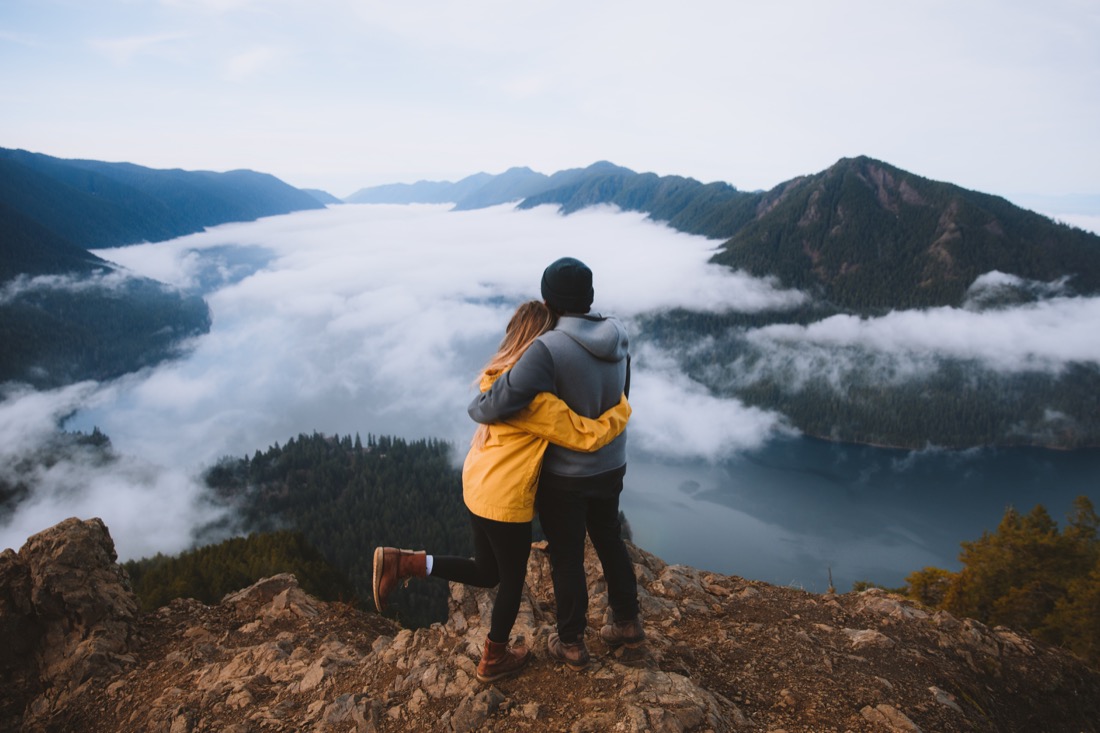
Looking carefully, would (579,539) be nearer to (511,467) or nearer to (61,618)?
(511,467)

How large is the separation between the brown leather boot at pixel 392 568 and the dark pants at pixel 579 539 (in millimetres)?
1008

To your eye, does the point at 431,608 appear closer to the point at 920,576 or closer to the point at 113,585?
the point at 920,576

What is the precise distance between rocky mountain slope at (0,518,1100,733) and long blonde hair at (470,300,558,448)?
2078 millimetres

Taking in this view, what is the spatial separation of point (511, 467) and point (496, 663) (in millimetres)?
1691

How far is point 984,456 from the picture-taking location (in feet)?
426

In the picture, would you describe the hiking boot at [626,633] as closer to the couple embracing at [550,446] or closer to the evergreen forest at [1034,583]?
the couple embracing at [550,446]

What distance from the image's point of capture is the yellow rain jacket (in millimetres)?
3318

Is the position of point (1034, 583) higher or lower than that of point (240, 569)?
higher

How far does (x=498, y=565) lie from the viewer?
12.6 ft

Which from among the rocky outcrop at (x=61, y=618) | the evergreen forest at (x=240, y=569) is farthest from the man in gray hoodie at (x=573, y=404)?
the evergreen forest at (x=240, y=569)

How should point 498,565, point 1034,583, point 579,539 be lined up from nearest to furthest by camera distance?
point 579,539 < point 498,565 < point 1034,583

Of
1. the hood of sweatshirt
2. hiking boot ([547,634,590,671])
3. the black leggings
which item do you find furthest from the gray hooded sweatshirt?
hiking boot ([547,634,590,671])

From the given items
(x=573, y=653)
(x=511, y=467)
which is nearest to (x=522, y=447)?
(x=511, y=467)

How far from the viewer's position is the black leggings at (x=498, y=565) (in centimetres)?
362
